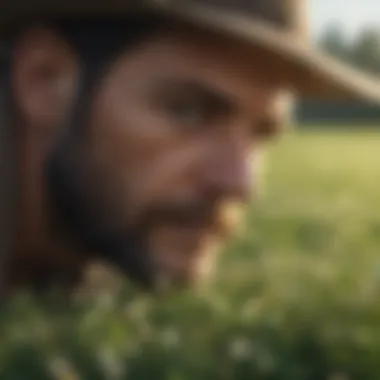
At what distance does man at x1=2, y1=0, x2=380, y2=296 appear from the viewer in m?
1.73

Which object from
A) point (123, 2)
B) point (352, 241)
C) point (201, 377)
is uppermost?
point (352, 241)


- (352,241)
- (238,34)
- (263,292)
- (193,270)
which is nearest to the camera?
(238,34)

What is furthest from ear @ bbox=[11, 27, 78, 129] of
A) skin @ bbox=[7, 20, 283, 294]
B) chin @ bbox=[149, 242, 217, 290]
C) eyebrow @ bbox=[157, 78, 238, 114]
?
chin @ bbox=[149, 242, 217, 290]

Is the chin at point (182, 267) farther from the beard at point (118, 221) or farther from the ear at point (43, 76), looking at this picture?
the ear at point (43, 76)

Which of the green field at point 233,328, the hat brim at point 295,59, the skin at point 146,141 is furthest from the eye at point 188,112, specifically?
the green field at point 233,328

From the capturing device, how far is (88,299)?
2.08m

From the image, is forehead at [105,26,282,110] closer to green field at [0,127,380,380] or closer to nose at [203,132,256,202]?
nose at [203,132,256,202]

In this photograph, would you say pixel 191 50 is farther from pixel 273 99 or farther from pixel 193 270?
pixel 193 270

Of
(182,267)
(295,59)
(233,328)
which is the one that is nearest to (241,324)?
(233,328)

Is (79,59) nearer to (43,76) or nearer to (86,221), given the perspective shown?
(43,76)

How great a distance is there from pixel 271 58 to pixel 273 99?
0.26 feet

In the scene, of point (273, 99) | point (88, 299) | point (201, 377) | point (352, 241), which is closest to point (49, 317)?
point (88, 299)

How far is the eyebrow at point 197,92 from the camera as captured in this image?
5.73 ft

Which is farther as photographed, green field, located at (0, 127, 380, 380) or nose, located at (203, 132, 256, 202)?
green field, located at (0, 127, 380, 380)
